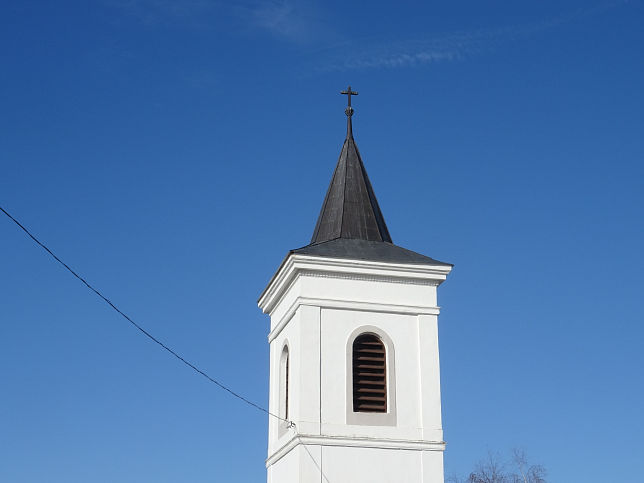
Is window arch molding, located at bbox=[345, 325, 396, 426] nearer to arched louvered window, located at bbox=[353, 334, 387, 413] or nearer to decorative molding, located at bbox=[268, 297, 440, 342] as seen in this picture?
arched louvered window, located at bbox=[353, 334, 387, 413]

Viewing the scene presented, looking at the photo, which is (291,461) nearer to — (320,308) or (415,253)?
(320,308)

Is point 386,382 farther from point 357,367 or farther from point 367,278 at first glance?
point 367,278

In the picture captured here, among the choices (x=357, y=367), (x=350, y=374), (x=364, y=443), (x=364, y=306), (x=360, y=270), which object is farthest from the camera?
(x=360, y=270)

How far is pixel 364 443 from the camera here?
18844 millimetres

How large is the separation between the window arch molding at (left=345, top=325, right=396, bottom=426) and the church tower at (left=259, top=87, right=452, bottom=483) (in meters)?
0.02

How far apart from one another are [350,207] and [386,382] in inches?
180

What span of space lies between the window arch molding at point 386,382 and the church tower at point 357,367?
21 mm

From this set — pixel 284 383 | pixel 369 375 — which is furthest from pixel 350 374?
pixel 284 383

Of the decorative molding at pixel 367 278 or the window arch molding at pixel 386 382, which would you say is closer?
the window arch molding at pixel 386 382

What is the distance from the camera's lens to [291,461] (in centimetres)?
1917

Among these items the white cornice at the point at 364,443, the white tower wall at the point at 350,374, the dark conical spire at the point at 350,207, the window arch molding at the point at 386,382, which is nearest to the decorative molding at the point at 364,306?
the white tower wall at the point at 350,374

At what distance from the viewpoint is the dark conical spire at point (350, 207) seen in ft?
71.2

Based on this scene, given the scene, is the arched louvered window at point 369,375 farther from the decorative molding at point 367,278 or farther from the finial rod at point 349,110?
the finial rod at point 349,110

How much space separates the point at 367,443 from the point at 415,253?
4515 millimetres
